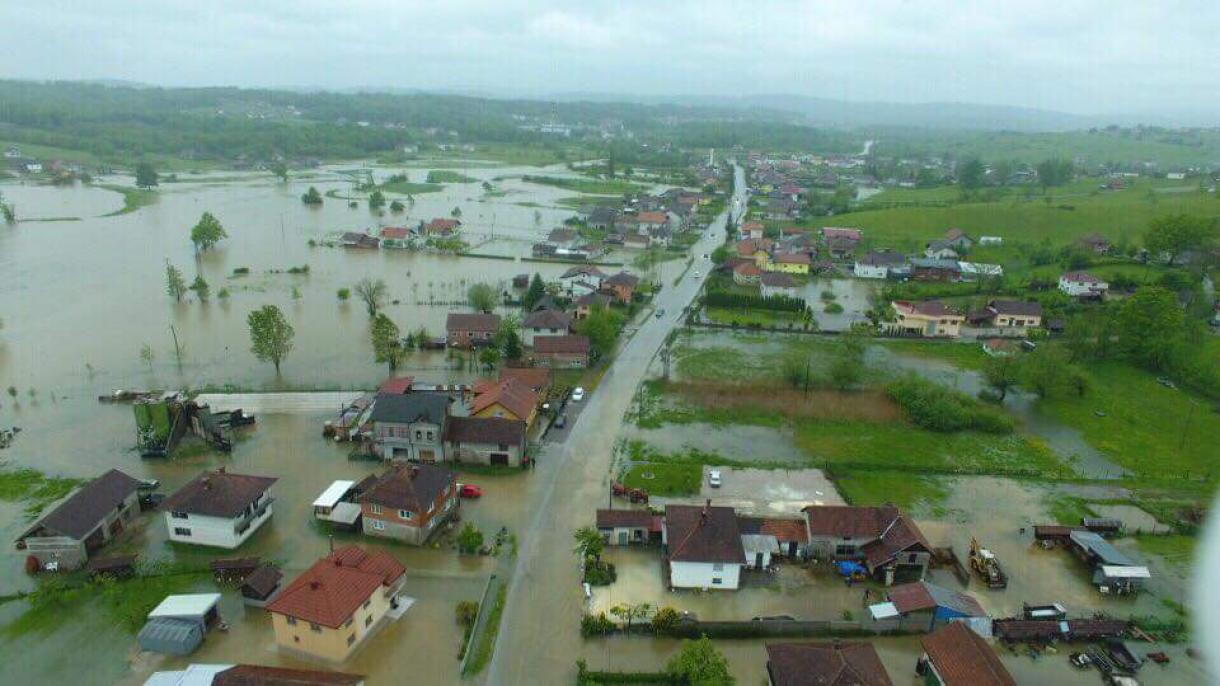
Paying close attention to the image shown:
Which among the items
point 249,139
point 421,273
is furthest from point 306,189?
point 421,273

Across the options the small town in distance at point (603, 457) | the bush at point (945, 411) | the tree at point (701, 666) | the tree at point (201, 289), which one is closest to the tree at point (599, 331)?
the small town in distance at point (603, 457)

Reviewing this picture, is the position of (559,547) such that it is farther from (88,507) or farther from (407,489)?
(88,507)

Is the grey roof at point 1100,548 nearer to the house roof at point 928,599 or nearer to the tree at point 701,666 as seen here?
the house roof at point 928,599

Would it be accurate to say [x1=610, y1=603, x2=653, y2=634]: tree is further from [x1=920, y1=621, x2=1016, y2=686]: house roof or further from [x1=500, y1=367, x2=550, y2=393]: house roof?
[x1=500, y1=367, x2=550, y2=393]: house roof

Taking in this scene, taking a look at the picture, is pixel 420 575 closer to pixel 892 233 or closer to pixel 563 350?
pixel 563 350

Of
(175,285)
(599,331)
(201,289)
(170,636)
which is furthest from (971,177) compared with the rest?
(170,636)

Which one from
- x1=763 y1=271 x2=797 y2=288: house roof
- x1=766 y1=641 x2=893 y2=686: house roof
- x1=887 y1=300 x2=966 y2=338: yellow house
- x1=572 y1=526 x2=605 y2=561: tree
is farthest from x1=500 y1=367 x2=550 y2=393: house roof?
x1=887 y1=300 x2=966 y2=338: yellow house
